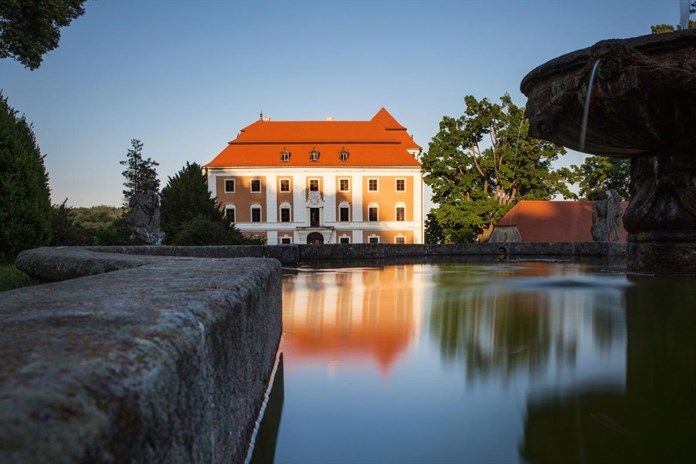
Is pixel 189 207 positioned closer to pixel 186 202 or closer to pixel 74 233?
pixel 186 202

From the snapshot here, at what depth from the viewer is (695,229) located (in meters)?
8.86

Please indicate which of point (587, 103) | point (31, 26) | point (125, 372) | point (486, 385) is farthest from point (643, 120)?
point (31, 26)

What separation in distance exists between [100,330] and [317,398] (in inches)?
77.7

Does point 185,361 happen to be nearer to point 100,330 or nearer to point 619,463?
point 100,330

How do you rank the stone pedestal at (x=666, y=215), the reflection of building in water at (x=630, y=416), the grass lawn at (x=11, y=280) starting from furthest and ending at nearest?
the stone pedestal at (x=666, y=215), the grass lawn at (x=11, y=280), the reflection of building in water at (x=630, y=416)

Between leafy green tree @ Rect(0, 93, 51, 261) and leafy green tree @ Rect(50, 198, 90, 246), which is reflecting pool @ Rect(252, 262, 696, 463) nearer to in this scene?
leafy green tree @ Rect(0, 93, 51, 261)

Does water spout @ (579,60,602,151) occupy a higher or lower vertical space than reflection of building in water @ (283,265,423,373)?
higher

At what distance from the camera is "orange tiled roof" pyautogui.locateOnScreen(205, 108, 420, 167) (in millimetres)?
61094

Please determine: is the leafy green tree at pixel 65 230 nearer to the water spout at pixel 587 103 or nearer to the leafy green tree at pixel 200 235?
the leafy green tree at pixel 200 235

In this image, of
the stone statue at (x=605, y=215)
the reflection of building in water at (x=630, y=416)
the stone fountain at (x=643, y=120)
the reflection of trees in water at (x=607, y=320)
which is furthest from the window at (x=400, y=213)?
the reflection of building in water at (x=630, y=416)

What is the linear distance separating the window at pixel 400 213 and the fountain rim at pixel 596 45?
171ft

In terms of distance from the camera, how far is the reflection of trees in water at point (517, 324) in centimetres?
366

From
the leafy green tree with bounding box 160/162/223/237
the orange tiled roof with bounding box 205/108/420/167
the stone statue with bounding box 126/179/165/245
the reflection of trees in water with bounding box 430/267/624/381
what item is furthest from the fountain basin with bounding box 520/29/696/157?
the orange tiled roof with bounding box 205/108/420/167

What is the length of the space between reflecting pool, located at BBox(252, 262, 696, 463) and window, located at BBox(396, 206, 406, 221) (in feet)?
180
